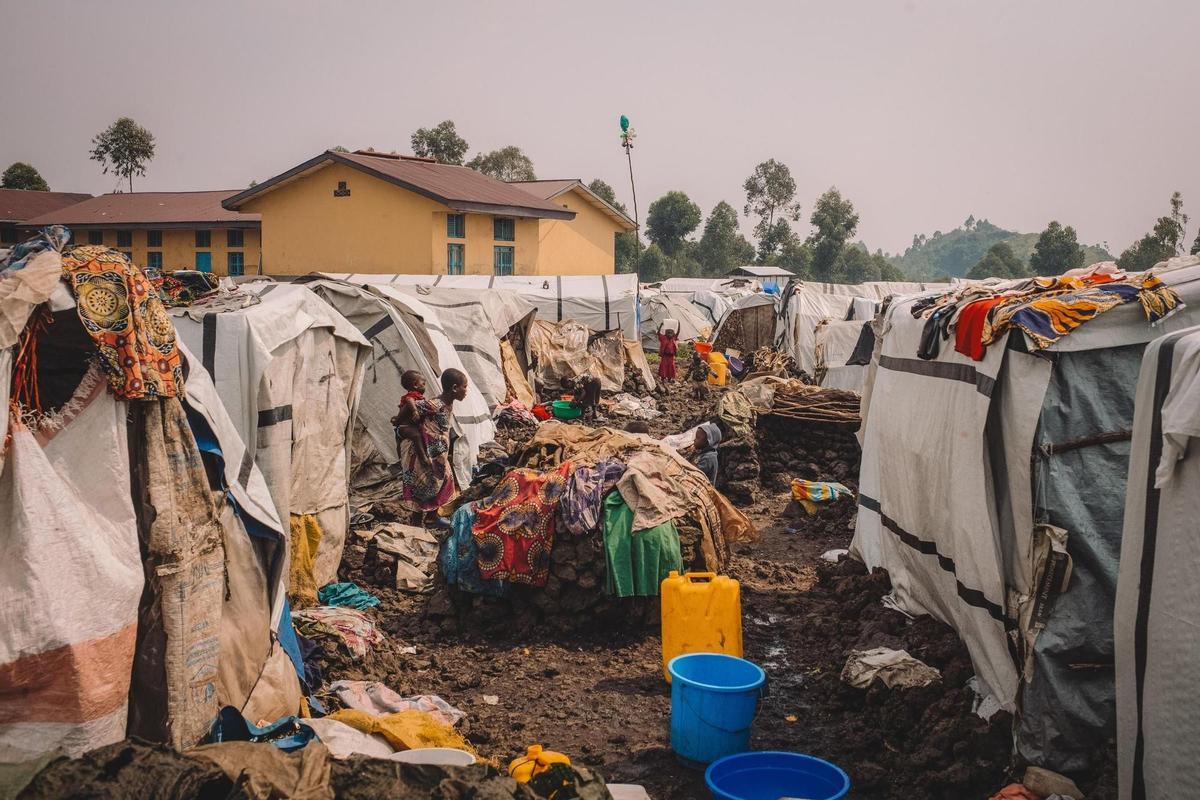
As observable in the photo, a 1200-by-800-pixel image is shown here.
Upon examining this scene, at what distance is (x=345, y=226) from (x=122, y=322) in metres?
22.2

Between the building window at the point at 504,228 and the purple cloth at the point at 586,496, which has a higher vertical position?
the building window at the point at 504,228

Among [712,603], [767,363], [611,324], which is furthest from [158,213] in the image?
[712,603]

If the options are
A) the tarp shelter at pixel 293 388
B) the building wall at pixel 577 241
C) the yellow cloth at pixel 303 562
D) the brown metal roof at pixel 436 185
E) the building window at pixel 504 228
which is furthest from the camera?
the building wall at pixel 577 241

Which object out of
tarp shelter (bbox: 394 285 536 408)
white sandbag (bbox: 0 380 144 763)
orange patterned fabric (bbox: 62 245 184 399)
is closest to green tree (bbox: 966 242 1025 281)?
tarp shelter (bbox: 394 285 536 408)

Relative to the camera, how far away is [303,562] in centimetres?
658

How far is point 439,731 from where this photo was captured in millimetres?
4379

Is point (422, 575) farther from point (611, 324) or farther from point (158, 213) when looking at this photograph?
point (158, 213)

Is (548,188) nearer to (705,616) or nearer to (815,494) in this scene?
(815,494)

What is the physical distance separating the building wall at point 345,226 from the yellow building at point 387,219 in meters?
0.03

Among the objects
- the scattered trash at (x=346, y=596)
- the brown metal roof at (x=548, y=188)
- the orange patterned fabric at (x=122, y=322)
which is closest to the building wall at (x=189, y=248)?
the brown metal roof at (x=548, y=188)

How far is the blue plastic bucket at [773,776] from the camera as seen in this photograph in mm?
4090

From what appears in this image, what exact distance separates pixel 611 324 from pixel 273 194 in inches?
440

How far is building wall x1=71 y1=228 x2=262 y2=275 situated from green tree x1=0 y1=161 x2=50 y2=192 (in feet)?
47.6

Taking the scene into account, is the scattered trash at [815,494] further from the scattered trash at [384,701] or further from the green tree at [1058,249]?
the green tree at [1058,249]
